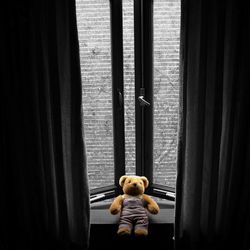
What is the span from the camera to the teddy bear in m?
1.82

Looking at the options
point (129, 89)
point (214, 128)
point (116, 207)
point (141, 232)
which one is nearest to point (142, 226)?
point (141, 232)

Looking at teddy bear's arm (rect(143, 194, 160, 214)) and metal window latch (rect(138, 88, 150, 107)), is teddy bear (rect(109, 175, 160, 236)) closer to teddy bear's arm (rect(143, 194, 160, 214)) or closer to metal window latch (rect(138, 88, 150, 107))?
teddy bear's arm (rect(143, 194, 160, 214))

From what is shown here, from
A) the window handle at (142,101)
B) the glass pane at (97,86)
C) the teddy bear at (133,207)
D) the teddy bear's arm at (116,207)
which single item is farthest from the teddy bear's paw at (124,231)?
the window handle at (142,101)

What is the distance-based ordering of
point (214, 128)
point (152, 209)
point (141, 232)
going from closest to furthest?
1. point (214, 128)
2. point (141, 232)
3. point (152, 209)

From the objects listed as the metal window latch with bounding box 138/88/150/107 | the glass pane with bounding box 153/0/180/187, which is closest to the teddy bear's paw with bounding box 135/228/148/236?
the glass pane with bounding box 153/0/180/187

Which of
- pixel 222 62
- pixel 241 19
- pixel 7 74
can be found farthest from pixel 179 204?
pixel 7 74

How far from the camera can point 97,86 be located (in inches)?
78.0

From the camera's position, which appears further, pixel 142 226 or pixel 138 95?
pixel 138 95

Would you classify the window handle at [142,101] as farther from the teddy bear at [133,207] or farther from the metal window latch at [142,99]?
the teddy bear at [133,207]

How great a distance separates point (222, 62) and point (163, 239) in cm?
106

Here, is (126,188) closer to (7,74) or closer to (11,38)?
(7,74)

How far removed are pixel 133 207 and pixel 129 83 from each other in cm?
73

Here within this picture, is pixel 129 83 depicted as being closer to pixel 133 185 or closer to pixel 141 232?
pixel 133 185

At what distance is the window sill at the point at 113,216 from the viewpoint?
6.44 ft
